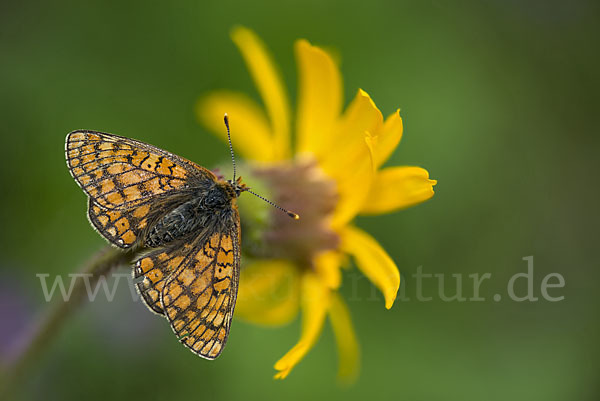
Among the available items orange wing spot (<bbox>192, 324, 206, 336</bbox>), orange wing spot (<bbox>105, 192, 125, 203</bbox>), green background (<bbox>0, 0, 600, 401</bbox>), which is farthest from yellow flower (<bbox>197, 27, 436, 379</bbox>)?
green background (<bbox>0, 0, 600, 401</bbox>)

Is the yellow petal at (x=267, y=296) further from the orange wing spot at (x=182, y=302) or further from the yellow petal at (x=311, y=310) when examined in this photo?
the orange wing spot at (x=182, y=302)

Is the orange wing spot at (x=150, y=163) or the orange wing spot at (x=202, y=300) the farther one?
the orange wing spot at (x=150, y=163)

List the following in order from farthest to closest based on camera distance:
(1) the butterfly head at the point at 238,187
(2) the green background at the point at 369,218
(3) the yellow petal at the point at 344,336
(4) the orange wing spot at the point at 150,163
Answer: (2) the green background at the point at 369,218, (3) the yellow petal at the point at 344,336, (1) the butterfly head at the point at 238,187, (4) the orange wing spot at the point at 150,163

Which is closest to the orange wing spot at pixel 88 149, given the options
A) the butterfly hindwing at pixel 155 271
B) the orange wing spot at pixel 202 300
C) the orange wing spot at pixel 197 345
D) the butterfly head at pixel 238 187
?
the butterfly hindwing at pixel 155 271

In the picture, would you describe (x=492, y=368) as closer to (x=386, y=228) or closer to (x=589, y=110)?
(x=386, y=228)

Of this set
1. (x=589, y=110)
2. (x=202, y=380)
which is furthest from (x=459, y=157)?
(x=202, y=380)

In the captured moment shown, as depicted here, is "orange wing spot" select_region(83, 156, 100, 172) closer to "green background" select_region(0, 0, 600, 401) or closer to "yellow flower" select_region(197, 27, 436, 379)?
"yellow flower" select_region(197, 27, 436, 379)
